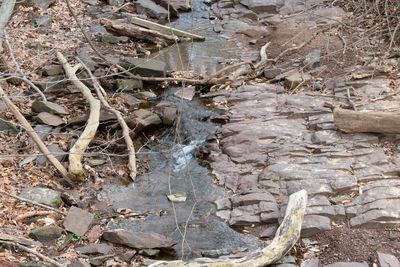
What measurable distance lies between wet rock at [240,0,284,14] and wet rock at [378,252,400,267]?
9.50 m

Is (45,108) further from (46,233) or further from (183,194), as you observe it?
(46,233)

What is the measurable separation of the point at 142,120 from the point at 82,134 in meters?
1.13

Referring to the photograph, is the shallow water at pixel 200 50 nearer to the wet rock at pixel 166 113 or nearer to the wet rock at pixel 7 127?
the wet rock at pixel 166 113

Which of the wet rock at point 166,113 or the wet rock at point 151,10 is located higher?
the wet rock at point 166,113

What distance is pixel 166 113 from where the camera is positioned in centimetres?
952

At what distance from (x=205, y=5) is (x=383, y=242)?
10.1 m

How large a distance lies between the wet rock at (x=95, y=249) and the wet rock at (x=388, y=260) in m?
3.02

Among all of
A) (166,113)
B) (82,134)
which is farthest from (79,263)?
(166,113)

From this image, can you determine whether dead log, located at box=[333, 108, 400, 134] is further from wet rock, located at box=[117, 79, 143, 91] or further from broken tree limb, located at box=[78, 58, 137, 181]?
wet rock, located at box=[117, 79, 143, 91]

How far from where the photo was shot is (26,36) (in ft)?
39.7

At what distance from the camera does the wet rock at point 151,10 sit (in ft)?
46.4

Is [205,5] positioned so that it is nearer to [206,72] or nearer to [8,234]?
[206,72]

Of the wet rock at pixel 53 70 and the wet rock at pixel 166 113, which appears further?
the wet rock at pixel 53 70

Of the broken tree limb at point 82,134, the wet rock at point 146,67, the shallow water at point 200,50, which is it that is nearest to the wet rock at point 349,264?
the broken tree limb at point 82,134
